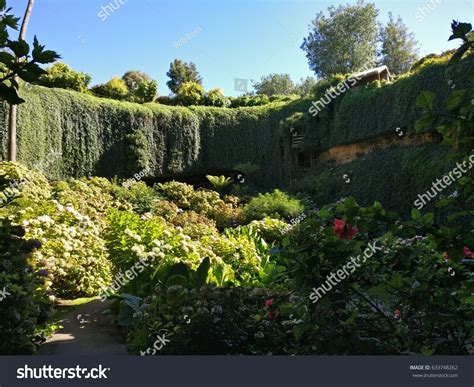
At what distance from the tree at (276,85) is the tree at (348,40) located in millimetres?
9005

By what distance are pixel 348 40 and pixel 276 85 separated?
11234 millimetres

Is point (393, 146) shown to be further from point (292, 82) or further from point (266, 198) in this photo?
point (292, 82)

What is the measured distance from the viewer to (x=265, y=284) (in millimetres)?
5539

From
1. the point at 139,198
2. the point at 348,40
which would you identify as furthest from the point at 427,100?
the point at 348,40

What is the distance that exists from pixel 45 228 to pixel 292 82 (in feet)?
125

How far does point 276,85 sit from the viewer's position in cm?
4112

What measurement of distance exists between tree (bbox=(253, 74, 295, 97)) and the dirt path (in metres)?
37.1

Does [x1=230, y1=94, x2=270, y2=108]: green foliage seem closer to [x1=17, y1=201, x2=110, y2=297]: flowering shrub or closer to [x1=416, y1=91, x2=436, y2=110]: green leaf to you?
[x1=17, y1=201, x2=110, y2=297]: flowering shrub


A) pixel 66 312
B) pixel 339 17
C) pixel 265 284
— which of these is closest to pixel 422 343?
pixel 265 284

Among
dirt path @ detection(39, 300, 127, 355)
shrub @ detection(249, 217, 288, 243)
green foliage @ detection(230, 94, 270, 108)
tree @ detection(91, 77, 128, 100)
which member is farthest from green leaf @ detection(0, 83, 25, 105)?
green foliage @ detection(230, 94, 270, 108)

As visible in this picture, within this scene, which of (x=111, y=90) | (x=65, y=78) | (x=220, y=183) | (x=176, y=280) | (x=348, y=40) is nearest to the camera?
(x=176, y=280)

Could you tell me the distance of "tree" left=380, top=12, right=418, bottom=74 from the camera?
109 ft

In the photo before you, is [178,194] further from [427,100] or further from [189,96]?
[427,100]

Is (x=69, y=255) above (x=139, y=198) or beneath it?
beneath
